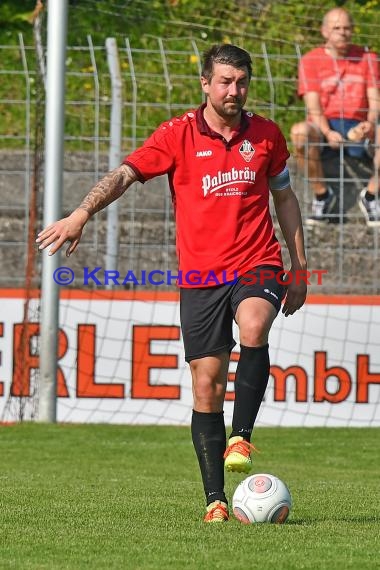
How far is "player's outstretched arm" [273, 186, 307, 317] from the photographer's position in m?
6.60

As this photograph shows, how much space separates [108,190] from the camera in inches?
247

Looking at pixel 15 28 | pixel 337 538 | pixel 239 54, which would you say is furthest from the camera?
pixel 15 28

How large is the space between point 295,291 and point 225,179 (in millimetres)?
682

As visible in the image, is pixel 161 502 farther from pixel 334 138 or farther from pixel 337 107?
pixel 337 107

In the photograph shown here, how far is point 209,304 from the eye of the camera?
6.34 metres

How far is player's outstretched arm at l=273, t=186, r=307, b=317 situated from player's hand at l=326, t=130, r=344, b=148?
250 inches

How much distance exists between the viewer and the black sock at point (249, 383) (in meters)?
6.23

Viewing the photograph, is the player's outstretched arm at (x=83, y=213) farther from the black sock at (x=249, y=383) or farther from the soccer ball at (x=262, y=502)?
the soccer ball at (x=262, y=502)

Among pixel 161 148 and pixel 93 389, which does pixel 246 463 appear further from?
pixel 93 389

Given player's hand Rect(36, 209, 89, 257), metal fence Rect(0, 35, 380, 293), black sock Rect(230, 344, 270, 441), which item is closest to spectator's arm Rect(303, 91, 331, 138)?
metal fence Rect(0, 35, 380, 293)

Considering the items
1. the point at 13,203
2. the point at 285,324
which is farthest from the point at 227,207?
the point at 13,203

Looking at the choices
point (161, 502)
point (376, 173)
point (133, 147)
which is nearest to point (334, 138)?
point (376, 173)

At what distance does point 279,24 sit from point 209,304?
30.0 ft

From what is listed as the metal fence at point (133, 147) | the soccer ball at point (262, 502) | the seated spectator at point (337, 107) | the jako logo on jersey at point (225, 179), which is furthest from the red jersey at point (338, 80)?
the soccer ball at point (262, 502)
